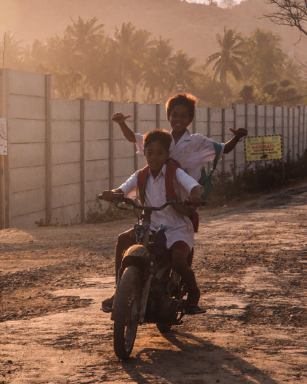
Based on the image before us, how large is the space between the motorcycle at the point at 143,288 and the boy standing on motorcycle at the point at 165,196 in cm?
10

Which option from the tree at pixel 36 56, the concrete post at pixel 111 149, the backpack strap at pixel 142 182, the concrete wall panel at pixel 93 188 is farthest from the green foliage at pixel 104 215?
the tree at pixel 36 56

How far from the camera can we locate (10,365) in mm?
3258

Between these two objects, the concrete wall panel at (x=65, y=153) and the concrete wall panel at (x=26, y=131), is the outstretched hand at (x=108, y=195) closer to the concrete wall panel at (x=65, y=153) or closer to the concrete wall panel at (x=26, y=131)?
the concrete wall panel at (x=26, y=131)

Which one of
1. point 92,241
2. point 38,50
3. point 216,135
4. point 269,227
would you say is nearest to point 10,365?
point 92,241

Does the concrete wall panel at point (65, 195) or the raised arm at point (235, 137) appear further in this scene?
the concrete wall panel at point (65, 195)

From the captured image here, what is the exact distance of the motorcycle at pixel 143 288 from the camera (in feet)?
10.8

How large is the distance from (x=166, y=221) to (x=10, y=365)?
4.66ft

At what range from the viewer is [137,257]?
3.47m

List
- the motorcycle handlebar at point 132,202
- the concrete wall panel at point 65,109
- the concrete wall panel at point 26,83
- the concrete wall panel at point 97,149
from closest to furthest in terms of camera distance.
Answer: the motorcycle handlebar at point 132,202 → the concrete wall panel at point 26,83 → the concrete wall panel at point 65,109 → the concrete wall panel at point 97,149

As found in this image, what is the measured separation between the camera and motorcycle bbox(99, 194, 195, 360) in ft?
10.8

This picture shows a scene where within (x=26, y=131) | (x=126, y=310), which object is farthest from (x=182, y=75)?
(x=126, y=310)

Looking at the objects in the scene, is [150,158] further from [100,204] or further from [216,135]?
[216,135]

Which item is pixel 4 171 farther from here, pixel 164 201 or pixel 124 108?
pixel 164 201

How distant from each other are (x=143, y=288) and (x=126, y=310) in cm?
27
